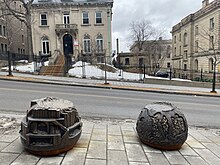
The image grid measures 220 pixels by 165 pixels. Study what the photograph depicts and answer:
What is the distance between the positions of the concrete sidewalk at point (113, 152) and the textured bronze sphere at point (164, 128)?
0.58 ft

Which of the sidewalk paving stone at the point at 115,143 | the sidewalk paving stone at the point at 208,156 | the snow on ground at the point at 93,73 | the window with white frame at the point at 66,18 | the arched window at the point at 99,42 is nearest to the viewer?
the sidewalk paving stone at the point at 208,156

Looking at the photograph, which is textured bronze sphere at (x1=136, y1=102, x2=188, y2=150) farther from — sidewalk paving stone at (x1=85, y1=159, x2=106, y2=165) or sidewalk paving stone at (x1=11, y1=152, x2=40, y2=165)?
sidewalk paving stone at (x1=11, y1=152, x2=40, y2=165)

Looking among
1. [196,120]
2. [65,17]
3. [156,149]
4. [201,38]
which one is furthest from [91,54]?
[156,149]

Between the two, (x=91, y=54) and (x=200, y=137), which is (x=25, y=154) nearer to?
(x=200, y=137)

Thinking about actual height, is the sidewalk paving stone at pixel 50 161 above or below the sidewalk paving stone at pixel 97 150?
above

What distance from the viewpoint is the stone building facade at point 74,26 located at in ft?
107

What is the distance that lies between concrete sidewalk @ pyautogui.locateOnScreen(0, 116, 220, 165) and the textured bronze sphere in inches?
7.0

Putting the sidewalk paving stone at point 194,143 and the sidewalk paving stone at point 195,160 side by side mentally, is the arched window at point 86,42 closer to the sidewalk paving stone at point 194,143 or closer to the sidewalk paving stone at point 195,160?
the sidewalk paving stone at point 194,143

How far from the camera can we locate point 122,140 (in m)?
4.53

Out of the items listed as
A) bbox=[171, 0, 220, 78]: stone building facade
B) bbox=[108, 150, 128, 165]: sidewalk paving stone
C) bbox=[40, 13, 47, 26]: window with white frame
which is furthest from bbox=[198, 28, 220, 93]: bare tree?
bbox=[108, 150, 128, 165]: sidewalk paving stone

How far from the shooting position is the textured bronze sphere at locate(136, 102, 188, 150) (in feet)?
12.7

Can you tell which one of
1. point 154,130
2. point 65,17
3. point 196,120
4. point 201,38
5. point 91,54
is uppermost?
point 65,17

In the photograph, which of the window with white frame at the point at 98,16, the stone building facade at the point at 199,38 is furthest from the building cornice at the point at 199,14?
the window with white frame at the point at 98,16

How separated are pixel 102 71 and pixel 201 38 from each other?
27.4 metres
